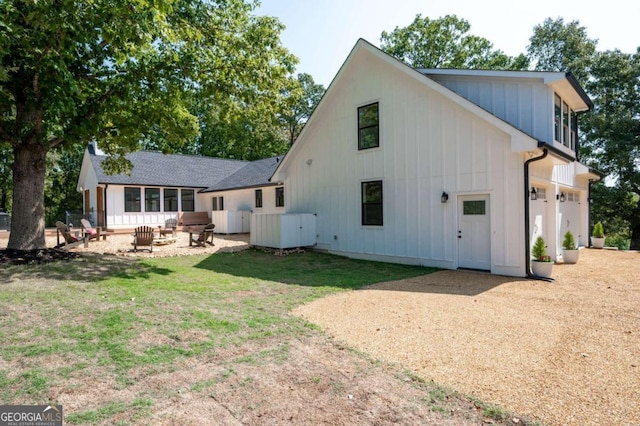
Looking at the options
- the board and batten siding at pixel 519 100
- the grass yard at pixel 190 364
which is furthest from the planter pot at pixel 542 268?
the grass yard at pixel 190 364

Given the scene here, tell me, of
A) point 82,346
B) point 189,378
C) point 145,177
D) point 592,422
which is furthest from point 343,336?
point 145,177

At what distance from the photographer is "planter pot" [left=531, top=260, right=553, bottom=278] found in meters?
8.84

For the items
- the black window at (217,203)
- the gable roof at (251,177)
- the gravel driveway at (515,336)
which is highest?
the gable roof at (251,177)

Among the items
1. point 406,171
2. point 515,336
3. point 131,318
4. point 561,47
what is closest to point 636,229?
point 561,47

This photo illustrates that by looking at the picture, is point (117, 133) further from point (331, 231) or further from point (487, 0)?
point (487, 0)

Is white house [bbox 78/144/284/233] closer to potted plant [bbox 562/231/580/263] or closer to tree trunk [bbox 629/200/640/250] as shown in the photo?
potted plant [bbox 562/231/580/263]

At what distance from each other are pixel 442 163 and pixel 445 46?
2400cm

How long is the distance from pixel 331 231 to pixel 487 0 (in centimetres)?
900

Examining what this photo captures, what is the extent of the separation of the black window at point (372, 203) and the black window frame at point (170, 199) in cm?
1723

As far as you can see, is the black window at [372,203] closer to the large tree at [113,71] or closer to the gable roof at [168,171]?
the large tree at [113,71]

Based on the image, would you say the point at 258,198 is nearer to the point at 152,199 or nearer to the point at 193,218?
the point at 193,218

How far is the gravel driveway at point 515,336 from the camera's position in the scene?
3340 millimetres

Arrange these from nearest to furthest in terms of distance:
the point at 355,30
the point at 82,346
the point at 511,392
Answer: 1. the point at 511,392
2. the point at 82,346
3. the point at 355,30

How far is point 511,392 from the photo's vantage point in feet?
11.2
